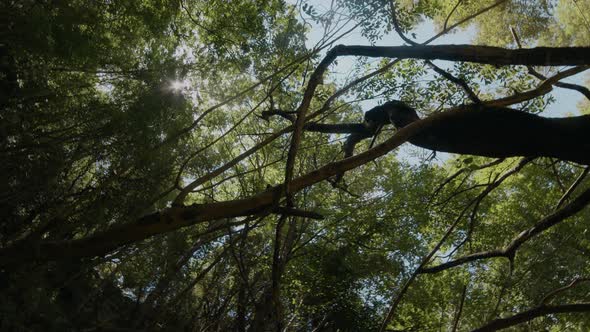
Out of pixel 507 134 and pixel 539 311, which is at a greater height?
pixel 507 134

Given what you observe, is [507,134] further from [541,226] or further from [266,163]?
[266,163]

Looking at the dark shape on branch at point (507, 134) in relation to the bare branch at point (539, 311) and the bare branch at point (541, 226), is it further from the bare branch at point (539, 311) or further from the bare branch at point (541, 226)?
the bare branch at point (539, 311)

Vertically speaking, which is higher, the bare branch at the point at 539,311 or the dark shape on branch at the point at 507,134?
the dark shape on branch at the point at 507,134

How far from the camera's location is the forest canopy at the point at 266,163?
2338 mm

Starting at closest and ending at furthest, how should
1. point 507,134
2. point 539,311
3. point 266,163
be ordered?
point 539,311 < point 507,134 < point 266,163

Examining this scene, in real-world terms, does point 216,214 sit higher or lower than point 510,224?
lower

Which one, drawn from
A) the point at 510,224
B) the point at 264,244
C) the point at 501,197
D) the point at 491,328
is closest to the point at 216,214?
the point at 491,328

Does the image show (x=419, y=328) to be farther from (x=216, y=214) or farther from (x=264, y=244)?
(x=216, y=214)

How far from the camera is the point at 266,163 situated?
6.59 metres

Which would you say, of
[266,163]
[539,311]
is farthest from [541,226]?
[266,163]

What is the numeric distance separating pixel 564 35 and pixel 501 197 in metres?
4.18

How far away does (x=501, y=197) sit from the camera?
30.1 ft

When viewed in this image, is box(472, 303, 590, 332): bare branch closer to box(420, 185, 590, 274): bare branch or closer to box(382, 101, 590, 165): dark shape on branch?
box(420, 185, 590, 274): bare branch

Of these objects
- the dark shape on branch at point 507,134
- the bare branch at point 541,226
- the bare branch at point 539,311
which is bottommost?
the bare branch at point 539,311
